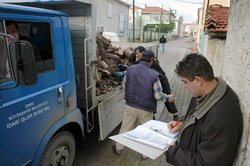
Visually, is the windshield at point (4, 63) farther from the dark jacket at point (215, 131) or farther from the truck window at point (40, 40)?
the dark jacket at point (215, 131)

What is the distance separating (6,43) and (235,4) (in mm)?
1994

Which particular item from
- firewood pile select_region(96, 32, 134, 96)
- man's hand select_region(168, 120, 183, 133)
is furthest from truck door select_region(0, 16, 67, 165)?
man's hand select_region(168, 120, 183, 133)

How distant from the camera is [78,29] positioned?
3645 millimetres

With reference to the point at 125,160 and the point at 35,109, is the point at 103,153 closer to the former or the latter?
the point at 125,160

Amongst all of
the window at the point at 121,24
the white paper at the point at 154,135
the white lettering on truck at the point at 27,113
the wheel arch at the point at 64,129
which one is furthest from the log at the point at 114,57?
the window at the point at 121,24

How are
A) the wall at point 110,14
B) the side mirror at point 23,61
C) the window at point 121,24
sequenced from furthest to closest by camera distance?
the window at point 121,24, the wall at point 110,14, the side mirror at point 23,61

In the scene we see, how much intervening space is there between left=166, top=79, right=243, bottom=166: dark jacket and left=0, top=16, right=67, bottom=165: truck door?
159 cm

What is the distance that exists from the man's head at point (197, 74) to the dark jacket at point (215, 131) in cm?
8

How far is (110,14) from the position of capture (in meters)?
19.3

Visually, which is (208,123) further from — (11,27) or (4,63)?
(11,27)

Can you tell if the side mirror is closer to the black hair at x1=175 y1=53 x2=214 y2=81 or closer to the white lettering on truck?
the white lettering on truck

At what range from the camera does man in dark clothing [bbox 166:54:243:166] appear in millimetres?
1513

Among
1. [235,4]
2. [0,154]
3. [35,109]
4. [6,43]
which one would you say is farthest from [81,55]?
[235,4]

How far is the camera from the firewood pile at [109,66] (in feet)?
14.9
